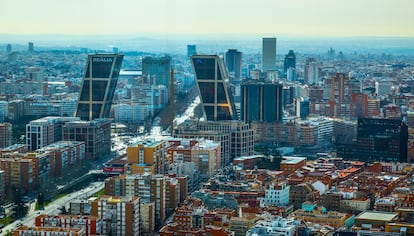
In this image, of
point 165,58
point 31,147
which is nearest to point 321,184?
point 31,147

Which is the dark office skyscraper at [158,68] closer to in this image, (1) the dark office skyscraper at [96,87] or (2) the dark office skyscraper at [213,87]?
(1) the dark office skyscraper at [96,87]

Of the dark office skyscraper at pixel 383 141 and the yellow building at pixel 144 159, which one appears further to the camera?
the dark office skyscraper at pixel 383 141

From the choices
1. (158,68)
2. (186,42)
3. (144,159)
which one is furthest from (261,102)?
(144,159)

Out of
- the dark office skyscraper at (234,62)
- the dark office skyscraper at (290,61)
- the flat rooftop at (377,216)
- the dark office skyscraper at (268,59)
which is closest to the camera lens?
the flat rooftop at (377,216)

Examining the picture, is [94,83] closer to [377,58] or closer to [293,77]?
[293,77]

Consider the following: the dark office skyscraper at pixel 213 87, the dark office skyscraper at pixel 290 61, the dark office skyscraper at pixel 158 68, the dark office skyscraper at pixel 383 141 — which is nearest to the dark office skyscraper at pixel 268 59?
the dark office skyscraper at pixel 290 61

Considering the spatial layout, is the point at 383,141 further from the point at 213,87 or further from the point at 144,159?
the point at 144,159
